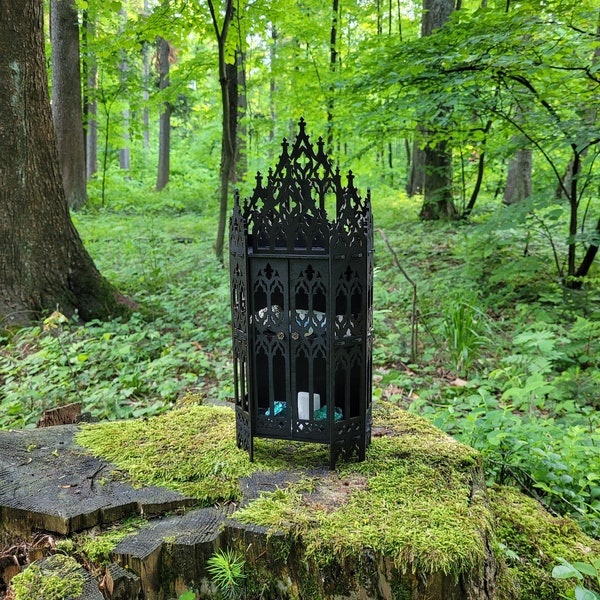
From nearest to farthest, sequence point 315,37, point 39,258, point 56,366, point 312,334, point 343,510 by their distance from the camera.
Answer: point 343,510, point 312,334, point 56,366, point 39,258, point 315,37

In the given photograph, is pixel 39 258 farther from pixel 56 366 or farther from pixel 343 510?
pixel 343 510

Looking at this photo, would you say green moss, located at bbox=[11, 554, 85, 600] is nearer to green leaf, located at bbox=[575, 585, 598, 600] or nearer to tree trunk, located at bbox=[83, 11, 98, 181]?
green leaf, located at bbox=[575, 585, 598, 600]

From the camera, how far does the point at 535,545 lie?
193 cm

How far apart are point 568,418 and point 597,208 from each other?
4581 mm

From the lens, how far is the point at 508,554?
73.7 inches

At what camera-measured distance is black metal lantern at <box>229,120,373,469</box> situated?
5.96 feet

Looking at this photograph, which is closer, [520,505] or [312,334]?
[312,334]

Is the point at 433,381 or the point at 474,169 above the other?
the point at 474,169

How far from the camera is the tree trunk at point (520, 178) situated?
8.96 m

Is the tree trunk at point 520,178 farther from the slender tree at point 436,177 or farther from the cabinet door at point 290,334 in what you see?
the cabinet door at point 290,334

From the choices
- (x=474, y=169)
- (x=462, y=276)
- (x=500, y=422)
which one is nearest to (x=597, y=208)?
(x=462, y=276)

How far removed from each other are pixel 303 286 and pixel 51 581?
1.36 metres

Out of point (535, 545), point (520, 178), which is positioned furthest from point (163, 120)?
point (535, 545)

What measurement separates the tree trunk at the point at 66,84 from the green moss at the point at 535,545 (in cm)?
974
